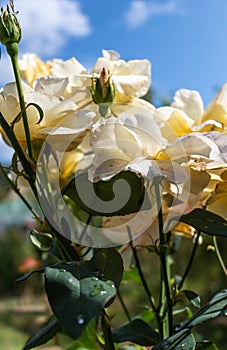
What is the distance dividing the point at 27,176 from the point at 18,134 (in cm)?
4

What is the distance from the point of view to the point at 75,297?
0.32m

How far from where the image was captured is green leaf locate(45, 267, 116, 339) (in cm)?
30

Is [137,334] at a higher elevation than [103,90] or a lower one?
lower

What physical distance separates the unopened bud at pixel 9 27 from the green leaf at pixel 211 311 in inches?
9.0

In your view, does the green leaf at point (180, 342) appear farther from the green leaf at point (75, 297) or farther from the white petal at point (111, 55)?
the white petal at point (111, 55)

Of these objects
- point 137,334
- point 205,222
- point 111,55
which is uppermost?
point 111,55

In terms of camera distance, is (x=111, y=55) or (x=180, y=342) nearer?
(x=180, y=342)

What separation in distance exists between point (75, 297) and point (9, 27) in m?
0.20

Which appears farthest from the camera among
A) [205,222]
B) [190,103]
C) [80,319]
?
[190,103]

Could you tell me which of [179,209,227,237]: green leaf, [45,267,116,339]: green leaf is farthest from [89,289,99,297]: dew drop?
[179,209,227,237]: green leaf

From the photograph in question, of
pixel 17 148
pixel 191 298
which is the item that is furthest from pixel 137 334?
pixel 17 148

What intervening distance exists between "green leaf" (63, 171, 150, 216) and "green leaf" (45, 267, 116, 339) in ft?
0.23

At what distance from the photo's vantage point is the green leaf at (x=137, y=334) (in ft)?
1.47

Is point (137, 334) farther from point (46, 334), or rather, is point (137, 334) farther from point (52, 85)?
point (52, 85)
